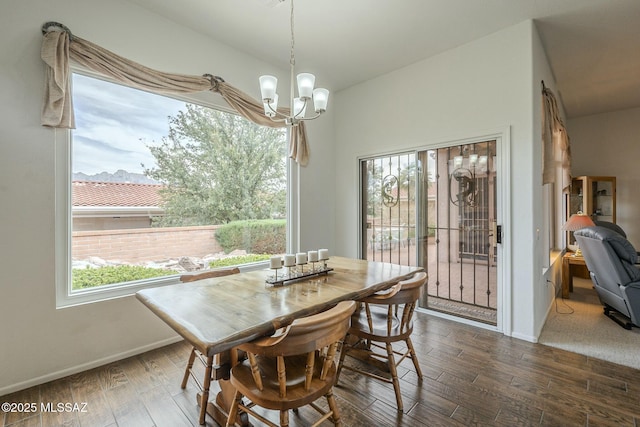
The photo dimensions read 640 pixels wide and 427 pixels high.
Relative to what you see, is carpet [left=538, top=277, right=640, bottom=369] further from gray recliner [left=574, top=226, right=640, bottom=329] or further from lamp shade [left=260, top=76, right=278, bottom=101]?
lamp shade [left=260, top=76, right=278, bottom=101]

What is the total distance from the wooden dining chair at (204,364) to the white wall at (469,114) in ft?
8.46

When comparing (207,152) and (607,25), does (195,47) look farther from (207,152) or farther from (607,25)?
(607,25)

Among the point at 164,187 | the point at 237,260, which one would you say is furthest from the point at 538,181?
the point at 164,187

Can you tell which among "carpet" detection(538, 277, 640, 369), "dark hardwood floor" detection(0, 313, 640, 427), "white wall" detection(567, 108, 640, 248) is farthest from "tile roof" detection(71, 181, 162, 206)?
"white wall" detection(567, 108, 640, 248)

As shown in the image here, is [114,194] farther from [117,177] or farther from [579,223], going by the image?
[579,223]

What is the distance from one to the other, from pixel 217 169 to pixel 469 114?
3.02m

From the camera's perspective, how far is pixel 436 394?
209cm

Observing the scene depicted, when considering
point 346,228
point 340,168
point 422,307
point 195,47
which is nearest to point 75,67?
point 195,47

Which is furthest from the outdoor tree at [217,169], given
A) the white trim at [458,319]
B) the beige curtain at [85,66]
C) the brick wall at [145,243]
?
the white trim at [458,319]

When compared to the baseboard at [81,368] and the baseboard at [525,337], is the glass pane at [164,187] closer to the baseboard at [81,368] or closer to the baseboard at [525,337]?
the baseboard at [81,368]

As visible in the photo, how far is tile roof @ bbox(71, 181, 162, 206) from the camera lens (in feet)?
8.32

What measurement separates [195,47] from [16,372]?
3.29m

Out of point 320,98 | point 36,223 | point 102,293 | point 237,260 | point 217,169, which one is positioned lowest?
point 102,293

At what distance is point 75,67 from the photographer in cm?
242
